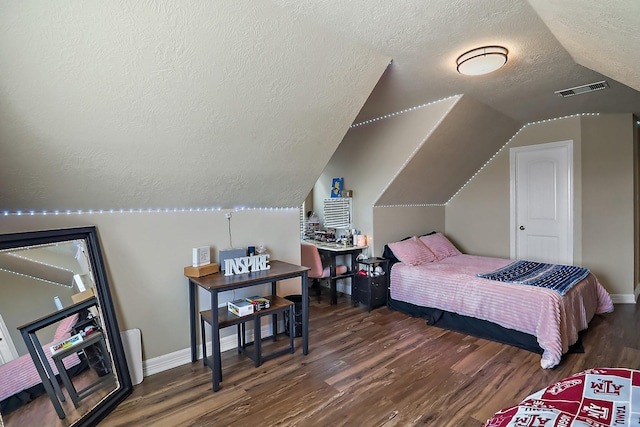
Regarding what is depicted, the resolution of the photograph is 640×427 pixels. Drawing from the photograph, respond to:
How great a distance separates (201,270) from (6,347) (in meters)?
1.19

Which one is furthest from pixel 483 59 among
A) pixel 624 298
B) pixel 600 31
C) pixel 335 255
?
pixel 624 298

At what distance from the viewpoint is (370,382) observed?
247 cm

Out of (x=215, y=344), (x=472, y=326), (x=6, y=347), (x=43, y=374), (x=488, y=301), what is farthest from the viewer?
(x=472, y=326)

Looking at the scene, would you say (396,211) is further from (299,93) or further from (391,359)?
(299,93)

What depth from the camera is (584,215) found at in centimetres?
427

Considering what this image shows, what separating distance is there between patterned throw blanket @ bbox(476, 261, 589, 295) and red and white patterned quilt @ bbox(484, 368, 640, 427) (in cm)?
169

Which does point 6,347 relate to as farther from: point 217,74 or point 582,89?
point 582,89

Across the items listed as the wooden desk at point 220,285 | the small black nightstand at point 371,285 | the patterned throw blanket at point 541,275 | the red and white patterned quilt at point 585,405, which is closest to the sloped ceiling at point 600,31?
the red and white patterned quilt at point 585,405

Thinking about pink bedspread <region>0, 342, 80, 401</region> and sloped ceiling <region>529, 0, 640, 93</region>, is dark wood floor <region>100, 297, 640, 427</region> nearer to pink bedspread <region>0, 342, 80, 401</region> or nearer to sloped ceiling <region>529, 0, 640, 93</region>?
pink bedspread <region>0, 342, 80, 401</region>

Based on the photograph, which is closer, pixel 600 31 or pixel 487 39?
pixel 600 31

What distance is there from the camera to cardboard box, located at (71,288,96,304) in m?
2.21

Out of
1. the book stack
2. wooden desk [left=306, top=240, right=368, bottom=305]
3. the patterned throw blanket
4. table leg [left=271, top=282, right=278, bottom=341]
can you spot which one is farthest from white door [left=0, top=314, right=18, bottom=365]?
the patterned throw blanket

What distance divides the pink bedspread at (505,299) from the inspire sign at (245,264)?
1.78 meters

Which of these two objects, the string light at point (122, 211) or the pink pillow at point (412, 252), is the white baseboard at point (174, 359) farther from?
the pink pillow at point (412, 252)
